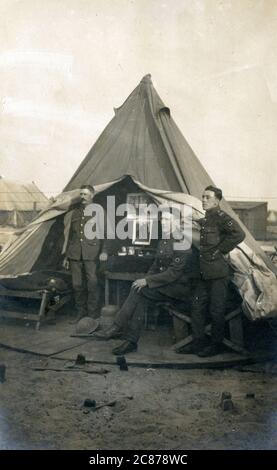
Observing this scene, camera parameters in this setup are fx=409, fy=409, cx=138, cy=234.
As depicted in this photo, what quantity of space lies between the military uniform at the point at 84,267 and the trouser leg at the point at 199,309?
160 cm

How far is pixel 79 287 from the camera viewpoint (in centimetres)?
544

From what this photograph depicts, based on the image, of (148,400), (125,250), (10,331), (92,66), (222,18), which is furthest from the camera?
(92,66)

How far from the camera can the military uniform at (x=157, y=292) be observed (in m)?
4.29

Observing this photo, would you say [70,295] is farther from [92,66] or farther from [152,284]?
[92,66]

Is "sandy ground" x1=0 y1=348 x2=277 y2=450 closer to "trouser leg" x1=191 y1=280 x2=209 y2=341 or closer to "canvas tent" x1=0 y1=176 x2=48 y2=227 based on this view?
"trouser leg" x1=191 y1=280 x2=209 y2=341

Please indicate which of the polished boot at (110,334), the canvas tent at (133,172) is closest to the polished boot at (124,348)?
the polished boot at (110,334)

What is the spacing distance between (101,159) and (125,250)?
1.49 metres

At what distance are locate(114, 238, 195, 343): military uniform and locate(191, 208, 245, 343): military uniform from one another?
16 centimetres

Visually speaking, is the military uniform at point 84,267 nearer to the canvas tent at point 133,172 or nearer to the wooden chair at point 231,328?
the canvas tent at point 133,172

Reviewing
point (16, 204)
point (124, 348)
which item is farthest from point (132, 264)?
point (16, 204)

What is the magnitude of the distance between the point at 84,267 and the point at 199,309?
1882 mm

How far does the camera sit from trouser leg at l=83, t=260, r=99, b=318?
538 cm

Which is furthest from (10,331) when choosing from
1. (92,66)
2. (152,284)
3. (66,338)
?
(92,66)
